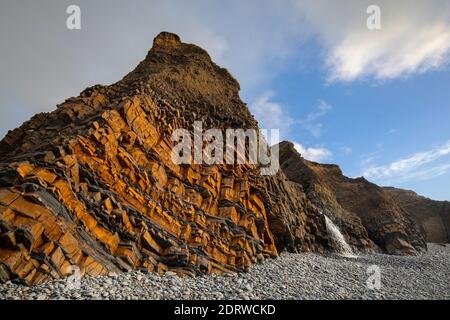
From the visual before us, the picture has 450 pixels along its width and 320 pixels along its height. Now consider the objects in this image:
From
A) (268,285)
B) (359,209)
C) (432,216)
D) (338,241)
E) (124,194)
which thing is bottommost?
(268,285)

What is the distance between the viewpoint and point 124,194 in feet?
55.6

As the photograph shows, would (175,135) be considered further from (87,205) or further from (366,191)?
(366,191)

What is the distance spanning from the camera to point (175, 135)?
23.4 metres

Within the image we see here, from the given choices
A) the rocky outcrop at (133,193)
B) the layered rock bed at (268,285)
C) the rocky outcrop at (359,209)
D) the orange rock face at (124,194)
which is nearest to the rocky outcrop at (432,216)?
the rocky outcrop at (359,209)

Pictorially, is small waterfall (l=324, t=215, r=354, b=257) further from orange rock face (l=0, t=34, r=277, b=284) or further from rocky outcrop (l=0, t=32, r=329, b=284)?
orange rock face (l=0, t=34, r=277, b=284)

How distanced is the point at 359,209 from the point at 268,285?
40.4 metres

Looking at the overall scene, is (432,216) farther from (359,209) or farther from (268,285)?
(268,285)

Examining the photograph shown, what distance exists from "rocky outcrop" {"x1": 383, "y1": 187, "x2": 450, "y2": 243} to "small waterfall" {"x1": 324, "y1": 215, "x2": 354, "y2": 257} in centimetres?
4040

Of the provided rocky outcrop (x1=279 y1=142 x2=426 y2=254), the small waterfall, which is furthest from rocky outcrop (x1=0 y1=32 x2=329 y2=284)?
rocky outcrop (x1=279 y1=142 x2=426 y2=254)

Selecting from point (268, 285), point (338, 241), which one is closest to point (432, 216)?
point (338, 241)

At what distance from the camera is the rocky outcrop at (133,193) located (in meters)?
12.0

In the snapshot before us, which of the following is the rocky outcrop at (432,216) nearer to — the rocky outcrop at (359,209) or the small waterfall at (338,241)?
the rocky outcrop at (359,209)

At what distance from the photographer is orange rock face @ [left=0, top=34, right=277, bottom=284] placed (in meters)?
11.9

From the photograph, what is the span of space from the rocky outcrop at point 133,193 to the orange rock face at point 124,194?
0.19 ft
